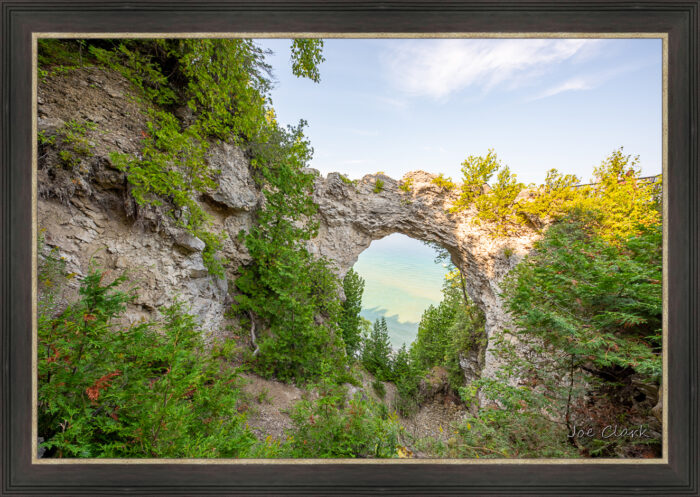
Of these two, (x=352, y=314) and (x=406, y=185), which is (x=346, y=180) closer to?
(x=406, y=185)

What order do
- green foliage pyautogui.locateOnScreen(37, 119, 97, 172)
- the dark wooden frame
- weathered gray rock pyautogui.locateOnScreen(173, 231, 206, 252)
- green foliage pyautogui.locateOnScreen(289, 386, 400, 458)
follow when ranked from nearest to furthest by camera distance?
the dark wooden frame → green foliage pyautogui.locateOnScreen(289, 386, 400, 458) → green foliage pyautogui.locateOnScreen(37, 119, 97, 172) → weathered gray rock pyautogui.locateOnScreen(173, 231, 206, 252)

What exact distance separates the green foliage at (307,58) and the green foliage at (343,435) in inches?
108

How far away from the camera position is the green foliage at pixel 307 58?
1.40m

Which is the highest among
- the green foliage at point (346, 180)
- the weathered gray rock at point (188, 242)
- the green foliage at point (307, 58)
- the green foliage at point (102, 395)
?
the green foliage at point (346, 180)

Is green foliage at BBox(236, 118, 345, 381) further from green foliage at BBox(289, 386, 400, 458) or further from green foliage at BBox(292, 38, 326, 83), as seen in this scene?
green foliage at BBox(289, 386, 400, 458)

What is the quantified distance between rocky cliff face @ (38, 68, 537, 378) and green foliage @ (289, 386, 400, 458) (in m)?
2.08

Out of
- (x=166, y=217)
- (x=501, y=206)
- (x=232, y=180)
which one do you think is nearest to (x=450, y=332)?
(x=501, y=206)

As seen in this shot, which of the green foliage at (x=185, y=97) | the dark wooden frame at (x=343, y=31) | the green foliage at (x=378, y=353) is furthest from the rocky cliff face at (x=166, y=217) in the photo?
the green foliage at (x=378, y=353)

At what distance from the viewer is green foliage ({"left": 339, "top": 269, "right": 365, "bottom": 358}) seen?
5.00 m

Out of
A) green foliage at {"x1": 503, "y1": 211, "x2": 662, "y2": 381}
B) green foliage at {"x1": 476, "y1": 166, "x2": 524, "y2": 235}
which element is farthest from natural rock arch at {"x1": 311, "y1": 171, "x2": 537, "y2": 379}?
green foliage at {"x1": 503, "y1": 211, "x2": 662, "y2": 381}

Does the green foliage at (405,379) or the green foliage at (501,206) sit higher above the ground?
the green foliage at (501,206)

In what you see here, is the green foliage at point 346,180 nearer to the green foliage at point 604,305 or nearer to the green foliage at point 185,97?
the green foliage at point 185,97
